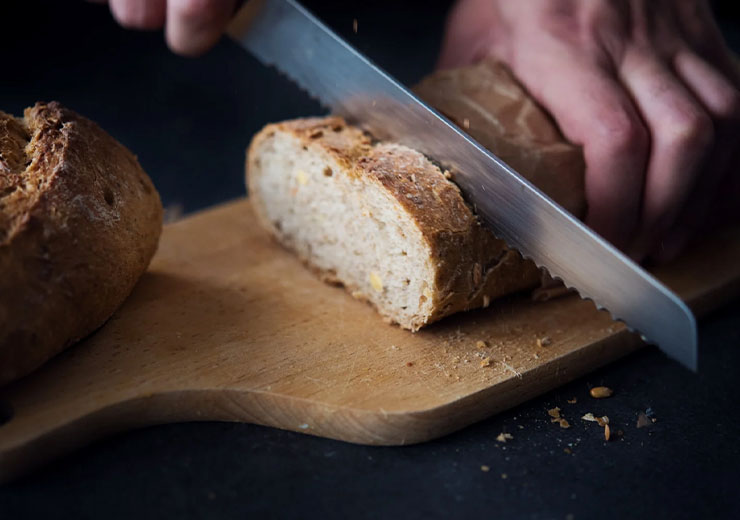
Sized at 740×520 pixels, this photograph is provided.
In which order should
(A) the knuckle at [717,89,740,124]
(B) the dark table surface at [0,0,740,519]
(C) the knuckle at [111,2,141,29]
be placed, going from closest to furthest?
(B) the dark table surface at [0,0,740,519] → (A) the knuckle at [717,89,740,124] → (C) the knuckle at [111,2,141,29]

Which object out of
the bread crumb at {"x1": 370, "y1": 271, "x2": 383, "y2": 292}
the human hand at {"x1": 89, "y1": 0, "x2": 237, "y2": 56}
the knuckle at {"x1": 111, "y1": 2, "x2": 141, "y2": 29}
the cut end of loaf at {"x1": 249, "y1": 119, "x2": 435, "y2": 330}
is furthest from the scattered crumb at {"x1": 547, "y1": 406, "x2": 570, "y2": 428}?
the knuckle at {"x1": 111, "y1": 2, "x2": 141, "y2": 29}

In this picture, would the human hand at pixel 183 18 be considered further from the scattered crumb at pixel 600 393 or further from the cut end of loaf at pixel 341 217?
the scattered crumb at pixel 600 393

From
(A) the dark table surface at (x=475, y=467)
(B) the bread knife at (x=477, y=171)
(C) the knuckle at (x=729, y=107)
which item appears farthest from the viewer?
(C) the knuckle at (x=729, y=107)

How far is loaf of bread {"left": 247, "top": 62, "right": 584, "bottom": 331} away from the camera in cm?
247

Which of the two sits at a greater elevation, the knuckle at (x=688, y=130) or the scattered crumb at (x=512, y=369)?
the knuckle at (x=688, y=130)

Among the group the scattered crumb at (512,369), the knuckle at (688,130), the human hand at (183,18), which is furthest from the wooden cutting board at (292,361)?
the human hand at (183,18)

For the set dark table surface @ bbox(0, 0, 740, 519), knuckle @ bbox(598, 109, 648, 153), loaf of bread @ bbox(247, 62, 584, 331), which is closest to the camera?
dark table surface @ bbox(0, 0, 740, 519)

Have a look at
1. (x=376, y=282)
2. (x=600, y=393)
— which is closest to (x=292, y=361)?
(x=376, y=282)

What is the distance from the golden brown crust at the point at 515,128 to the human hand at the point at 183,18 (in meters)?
0.77

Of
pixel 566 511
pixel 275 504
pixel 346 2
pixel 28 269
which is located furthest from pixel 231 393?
pixel 346 2

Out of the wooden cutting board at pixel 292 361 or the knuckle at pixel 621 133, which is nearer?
the wooden cutting board at pixel 292 361

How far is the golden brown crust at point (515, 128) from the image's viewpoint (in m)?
2.65

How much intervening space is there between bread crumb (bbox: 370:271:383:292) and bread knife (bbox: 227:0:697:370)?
0.40 m

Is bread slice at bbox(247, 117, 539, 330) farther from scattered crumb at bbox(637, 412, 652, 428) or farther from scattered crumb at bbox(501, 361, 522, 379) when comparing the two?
scattered crumb at bbox(637, 412, 652, 428)
